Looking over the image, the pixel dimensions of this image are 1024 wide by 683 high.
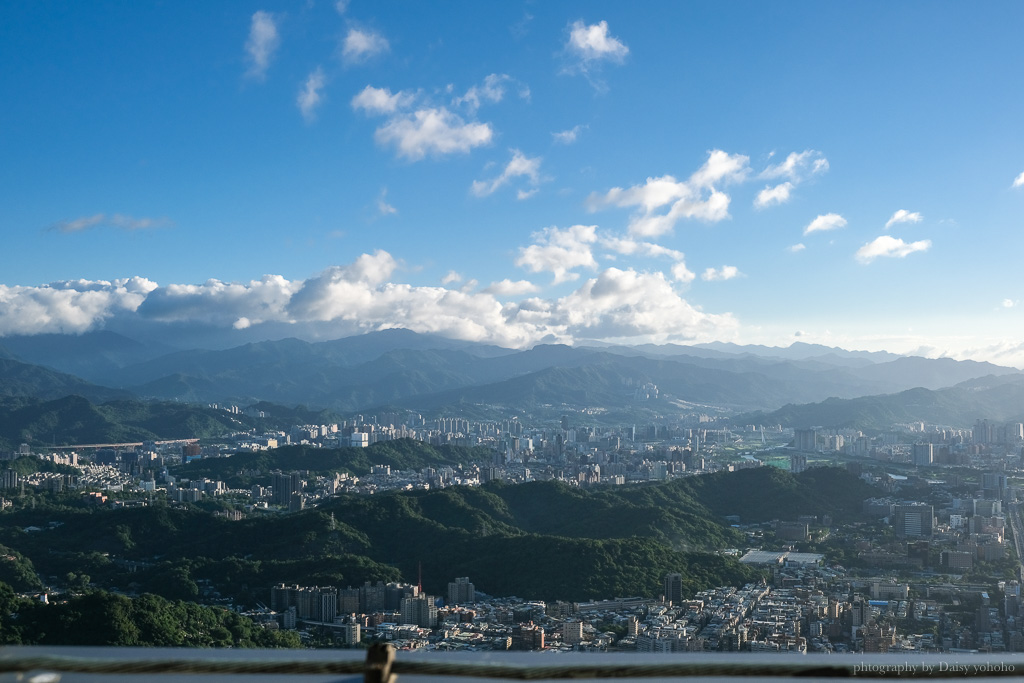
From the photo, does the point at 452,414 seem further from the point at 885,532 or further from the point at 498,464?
the point at 885,532

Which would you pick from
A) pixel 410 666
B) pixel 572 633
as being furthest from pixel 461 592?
pixel 410 666

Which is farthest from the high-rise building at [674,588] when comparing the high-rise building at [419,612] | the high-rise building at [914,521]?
the high-rise building at [914,521]

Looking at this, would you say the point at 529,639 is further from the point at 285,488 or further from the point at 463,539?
the point at 285,488

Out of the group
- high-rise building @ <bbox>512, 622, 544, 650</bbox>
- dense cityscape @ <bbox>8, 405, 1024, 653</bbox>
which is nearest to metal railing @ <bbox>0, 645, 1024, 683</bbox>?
dense cityscape @ <bbox>8, 405, 1024, 653</bbox>

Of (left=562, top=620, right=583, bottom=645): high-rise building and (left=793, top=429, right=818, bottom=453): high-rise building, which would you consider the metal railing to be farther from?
(left=793, top=429, right=818, bottom=453): high-rise building

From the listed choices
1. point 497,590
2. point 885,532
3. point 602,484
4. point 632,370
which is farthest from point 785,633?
point 632,370

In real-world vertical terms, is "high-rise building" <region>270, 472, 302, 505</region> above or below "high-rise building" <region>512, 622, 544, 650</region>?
below

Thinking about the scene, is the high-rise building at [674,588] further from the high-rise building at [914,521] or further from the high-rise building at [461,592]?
the high-rise building at [914,521]

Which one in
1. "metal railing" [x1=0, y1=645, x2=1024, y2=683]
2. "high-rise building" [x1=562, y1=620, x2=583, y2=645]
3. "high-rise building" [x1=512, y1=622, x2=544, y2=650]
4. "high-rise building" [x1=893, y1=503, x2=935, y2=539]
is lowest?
"high-rise building" [x1=893, y1=503, x2=935, y2=539]
